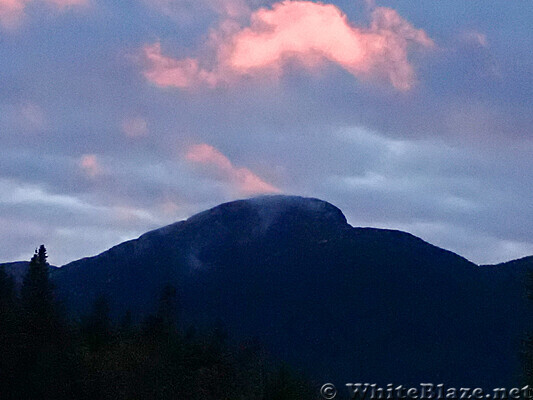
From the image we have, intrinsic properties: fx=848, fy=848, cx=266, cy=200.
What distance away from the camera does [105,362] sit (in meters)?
60.4

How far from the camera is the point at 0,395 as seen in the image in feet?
168

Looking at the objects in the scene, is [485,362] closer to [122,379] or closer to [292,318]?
[292,318]

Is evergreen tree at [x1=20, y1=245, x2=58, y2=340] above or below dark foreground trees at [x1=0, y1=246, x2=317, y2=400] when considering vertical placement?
above

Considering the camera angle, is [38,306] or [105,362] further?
[38,306]

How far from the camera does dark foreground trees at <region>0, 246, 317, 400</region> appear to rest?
52344 millimetres

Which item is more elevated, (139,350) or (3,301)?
(3,301)

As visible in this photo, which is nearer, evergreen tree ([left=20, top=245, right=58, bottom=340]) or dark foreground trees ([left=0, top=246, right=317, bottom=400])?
dark foreground trees ([left=0, top=246, right=317, bottom=400])

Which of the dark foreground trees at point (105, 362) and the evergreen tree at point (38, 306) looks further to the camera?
the evergreen tree at point (38, 306)

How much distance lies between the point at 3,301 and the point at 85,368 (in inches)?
386

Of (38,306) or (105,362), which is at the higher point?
(38,306)

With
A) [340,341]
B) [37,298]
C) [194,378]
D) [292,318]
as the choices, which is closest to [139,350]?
[194,378]

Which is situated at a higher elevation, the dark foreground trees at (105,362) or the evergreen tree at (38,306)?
the evergreen tree at (38,306)

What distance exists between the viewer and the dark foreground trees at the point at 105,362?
52.3 meters

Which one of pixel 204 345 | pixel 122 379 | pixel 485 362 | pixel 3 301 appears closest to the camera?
pixel 122 379
